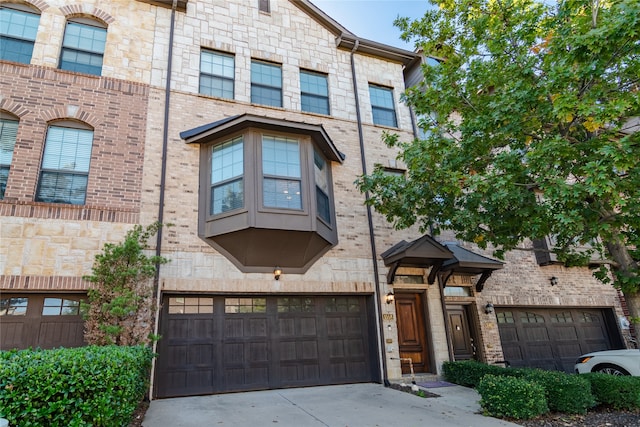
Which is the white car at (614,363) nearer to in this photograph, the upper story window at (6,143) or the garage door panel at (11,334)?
the garage door panel at (11,334)

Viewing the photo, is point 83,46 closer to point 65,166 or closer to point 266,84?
point 65,166

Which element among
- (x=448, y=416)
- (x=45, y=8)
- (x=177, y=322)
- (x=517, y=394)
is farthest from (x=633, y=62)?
(x=45, y=8)

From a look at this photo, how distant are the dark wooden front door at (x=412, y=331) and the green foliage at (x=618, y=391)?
3849mm

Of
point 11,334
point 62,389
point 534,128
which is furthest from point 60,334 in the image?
point 534,128

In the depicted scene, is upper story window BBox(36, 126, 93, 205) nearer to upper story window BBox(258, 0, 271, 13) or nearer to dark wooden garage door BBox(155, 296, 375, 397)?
dark wooden garage door BBox(155, 296, 375, 397)

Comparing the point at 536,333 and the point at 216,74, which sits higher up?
the point at 216,74

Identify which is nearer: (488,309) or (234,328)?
(234,328)

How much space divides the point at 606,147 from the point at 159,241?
843cm

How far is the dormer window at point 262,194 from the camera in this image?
845 centimetres

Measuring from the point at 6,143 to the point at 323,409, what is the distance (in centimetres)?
849

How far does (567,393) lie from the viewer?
6.68 meters

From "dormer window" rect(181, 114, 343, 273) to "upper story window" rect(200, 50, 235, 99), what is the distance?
1.59m

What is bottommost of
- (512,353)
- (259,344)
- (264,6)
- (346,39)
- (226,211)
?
→ (512,353)

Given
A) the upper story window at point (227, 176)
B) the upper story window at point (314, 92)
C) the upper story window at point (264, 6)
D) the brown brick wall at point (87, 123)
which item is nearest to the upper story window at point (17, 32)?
the brown brick wall at point (87, 123)
